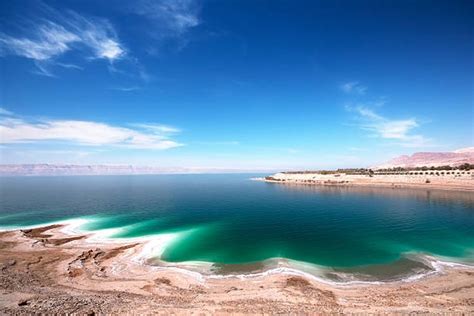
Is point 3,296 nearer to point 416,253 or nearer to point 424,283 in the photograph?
point 424,283

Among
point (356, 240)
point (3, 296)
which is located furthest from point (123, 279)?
point (356, 240)

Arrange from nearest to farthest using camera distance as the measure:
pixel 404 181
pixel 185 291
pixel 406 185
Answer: pixel 185 291 < pixel 406 185 < pixel 404 181

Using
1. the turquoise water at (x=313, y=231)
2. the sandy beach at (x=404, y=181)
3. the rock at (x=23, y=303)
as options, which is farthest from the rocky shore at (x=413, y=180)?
the rock at (x=23, y=303)

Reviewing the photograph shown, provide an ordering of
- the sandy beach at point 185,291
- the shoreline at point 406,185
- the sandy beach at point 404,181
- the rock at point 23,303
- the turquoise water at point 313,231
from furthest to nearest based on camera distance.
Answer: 1. the sandy beach at point 404,181
2. the shoreline at point 406,185
3. the turquoise water at point 313,231
4. the rock at point 23,303
5. the sandy beach at point 185,291

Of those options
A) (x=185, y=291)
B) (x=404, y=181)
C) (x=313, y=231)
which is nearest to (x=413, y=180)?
(x=404, y=181)

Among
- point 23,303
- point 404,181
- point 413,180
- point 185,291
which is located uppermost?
point 413,180

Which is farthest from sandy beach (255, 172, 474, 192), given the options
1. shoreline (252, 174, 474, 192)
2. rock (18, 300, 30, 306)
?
rock (18, 300, 30, 306)

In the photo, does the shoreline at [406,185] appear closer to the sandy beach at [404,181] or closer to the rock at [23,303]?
the sandy beach at [404,181]

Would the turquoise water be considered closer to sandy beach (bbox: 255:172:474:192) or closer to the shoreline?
the shoreline

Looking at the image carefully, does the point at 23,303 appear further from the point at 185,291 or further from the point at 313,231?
the point at 313,231
